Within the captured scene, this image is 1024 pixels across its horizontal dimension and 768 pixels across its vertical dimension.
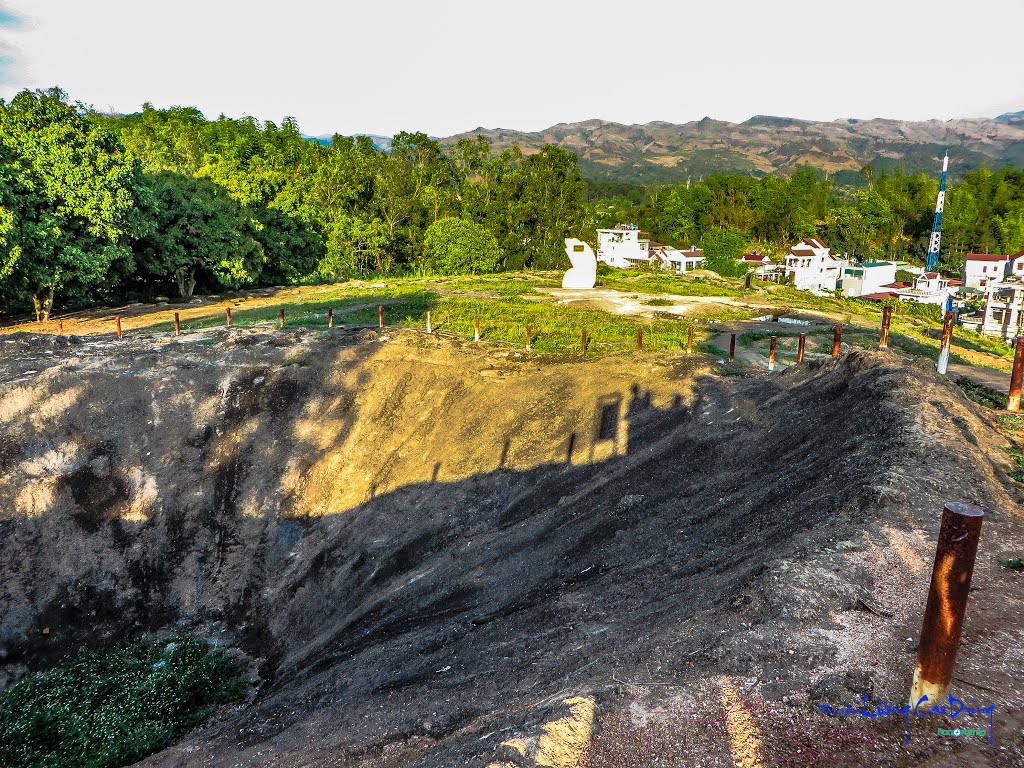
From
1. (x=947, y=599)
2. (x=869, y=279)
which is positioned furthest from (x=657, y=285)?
(x=947, y=599)

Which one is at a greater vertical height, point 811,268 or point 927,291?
point 811,268

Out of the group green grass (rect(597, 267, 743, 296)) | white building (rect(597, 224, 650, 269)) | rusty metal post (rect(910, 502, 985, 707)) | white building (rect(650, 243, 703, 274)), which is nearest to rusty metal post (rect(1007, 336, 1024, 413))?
rusty metal post (rect(910, 502, 985, 707))

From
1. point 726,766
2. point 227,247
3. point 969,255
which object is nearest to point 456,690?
point 726,766

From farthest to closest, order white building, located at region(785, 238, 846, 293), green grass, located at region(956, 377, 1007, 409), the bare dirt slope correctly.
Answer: white building, located at region(785, 238, 846, 293), green grass, located at region(956, 377, 1007, 409), the bare dirt slope

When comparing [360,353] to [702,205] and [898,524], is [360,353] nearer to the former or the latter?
[898,524]

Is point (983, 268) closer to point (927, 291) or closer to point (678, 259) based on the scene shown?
point (927, 291)

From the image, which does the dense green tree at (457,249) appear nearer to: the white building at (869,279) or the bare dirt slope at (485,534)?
the bare dirt slope at (485,534)

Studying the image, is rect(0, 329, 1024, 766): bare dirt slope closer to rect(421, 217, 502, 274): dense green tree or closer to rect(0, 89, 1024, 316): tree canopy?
rect(0, 89, 1024, 316): tree canopy
